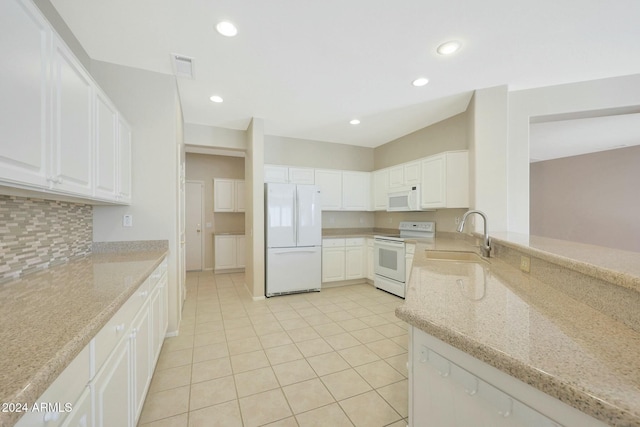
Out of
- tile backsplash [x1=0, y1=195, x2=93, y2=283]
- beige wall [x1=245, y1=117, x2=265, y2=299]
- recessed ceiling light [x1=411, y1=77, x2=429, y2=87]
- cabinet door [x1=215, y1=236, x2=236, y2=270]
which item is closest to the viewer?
tile backsplash [x1=0, y1=195, x2=93, y2=283]

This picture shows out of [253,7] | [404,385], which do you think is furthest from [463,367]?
[253,7]

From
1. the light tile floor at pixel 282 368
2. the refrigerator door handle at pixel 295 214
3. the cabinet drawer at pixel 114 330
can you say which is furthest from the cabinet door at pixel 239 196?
the cabinet drawer at pixel 114 330

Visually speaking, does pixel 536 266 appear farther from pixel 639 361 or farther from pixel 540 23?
pixel 540 23

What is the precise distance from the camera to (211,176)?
5.68 metres

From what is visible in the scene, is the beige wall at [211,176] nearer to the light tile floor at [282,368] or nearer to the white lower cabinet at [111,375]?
the light tile floor at [282,368]

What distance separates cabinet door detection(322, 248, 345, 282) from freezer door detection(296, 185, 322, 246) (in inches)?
12.4

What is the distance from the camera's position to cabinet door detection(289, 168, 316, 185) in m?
4.31

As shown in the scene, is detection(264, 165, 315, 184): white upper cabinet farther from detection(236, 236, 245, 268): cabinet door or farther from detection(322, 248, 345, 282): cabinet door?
detection(236, 236, 245, 268): cabinet door

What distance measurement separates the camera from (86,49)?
2.16 meters

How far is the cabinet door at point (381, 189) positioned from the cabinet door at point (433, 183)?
2.79 ft

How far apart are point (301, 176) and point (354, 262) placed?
1.77m

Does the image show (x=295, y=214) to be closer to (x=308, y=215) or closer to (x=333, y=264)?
(x=308, y=215)

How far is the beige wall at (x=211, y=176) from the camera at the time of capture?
5582 millimetres

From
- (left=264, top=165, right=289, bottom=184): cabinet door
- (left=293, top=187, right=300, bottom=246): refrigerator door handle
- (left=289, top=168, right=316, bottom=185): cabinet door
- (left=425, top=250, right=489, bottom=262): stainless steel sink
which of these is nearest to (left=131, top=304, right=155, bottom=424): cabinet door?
Answer: (left=425, top=250, right=489, bottom=262): stainless steel sink
